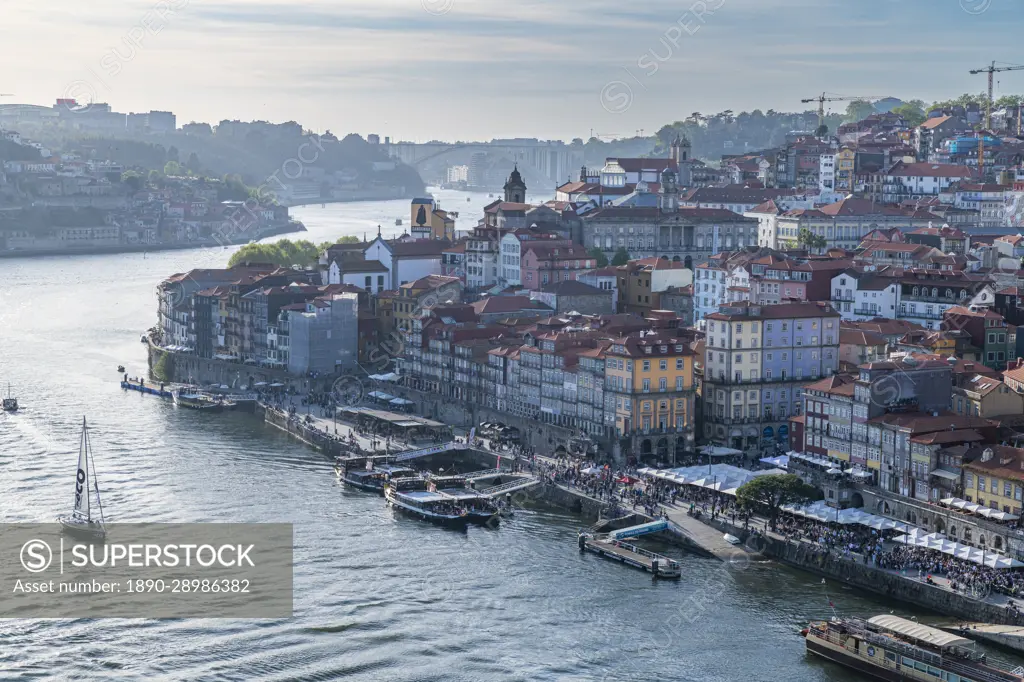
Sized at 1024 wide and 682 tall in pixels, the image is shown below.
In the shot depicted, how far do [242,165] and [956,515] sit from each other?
16655 centimetres

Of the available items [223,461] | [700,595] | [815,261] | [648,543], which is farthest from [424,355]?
[700,595]

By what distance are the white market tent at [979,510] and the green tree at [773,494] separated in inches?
118

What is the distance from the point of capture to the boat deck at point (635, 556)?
35094 mm

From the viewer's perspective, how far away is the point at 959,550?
Answer: 34.0m

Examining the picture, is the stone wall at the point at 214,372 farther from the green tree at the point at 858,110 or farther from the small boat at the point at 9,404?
the green tree at the point at 858,110

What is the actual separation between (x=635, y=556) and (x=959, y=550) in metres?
6.18

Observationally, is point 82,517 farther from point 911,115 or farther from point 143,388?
point 911,115

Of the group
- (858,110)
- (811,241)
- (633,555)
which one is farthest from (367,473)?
(858,110)

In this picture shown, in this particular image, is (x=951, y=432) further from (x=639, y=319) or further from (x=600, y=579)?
(x=639, y=319)

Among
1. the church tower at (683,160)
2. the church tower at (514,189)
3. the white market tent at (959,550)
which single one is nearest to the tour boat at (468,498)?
the white market tent at (959,550)

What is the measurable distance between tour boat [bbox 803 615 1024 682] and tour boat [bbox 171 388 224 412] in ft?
90.1

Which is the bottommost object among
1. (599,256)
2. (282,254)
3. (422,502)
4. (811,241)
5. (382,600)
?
(382,600)

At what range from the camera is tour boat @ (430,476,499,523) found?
39438 millimetres

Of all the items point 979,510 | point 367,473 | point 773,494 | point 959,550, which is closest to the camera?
point 959,550
